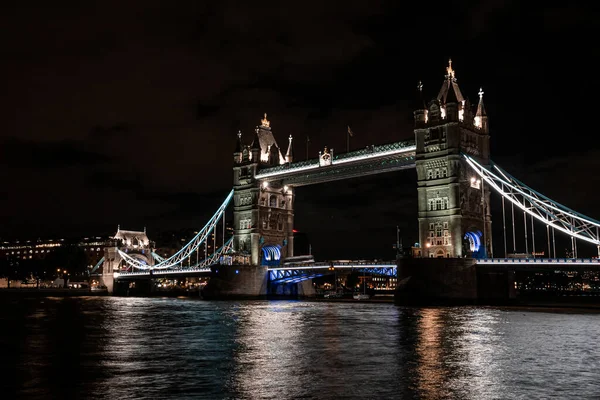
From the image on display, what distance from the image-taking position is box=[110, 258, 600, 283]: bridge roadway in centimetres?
5016

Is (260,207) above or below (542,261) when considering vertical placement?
above

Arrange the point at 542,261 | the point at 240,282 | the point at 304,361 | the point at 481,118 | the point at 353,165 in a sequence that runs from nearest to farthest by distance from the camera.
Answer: the point at 304,361
the point at 542,261
the point at 481,118
the point at 353,165
the point at 240,282

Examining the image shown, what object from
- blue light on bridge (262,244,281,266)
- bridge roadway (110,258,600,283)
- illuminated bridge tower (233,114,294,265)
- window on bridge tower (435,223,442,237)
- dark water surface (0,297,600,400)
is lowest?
dark water surface (0,297,600,400)

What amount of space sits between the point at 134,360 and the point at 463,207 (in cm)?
4522

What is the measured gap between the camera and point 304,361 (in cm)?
2091

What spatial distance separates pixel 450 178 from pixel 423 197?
11.6 feet

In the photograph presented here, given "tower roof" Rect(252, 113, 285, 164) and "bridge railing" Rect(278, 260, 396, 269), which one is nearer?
"bridge railing" Rect(278, 260, 396, 269)

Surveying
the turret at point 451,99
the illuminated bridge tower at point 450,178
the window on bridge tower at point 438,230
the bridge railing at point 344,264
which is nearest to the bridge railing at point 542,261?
the illuminated bridge tower at point 450,178

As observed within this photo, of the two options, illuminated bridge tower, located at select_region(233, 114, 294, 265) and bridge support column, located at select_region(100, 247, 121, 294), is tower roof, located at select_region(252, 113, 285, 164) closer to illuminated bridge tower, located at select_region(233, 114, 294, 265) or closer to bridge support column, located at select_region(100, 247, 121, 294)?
illuminated bridge tower, located at select_region(233, 114, 294, 265)

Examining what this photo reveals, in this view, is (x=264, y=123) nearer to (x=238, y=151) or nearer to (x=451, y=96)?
(x=238, y=151)

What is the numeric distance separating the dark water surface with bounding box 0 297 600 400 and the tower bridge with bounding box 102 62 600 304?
22.3 metres

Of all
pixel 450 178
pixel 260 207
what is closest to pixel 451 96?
pixel 450 178

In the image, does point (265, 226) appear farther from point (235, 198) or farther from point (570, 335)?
point (570, 335)

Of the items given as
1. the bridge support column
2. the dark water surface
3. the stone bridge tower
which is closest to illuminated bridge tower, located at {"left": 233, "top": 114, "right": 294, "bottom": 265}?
the stone bridge tower
